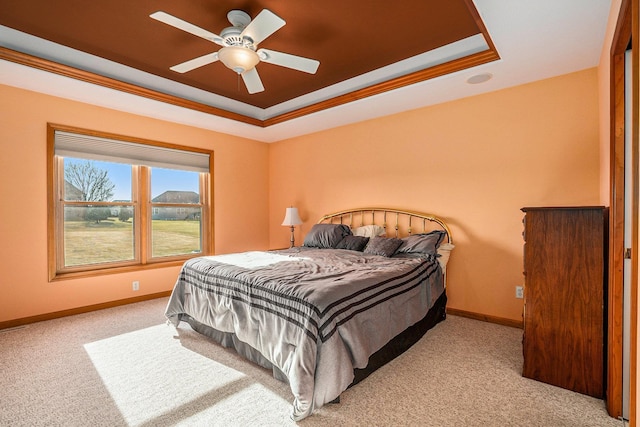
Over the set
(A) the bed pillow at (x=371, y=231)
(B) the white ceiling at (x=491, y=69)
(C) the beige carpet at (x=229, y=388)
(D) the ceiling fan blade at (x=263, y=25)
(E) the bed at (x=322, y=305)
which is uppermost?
(B) the white ceiling at (x=491, y=69)

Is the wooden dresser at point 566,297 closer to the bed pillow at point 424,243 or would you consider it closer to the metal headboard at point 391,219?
the bed pillow at point 424,243

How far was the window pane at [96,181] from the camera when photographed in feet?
12.2

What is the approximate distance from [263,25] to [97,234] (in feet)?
11.3

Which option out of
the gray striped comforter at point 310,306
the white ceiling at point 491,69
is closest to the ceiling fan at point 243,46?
the white ceiling at point 491,69

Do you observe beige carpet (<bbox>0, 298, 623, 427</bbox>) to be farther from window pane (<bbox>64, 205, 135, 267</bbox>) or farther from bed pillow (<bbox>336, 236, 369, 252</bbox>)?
bed pillow (<bbox>336, 236, 369, 252</bbox>)

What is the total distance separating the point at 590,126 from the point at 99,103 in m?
5.12

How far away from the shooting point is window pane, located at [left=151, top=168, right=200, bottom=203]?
4.40 m

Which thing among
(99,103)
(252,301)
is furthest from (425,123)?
(99,103)

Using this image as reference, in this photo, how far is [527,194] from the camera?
3107 mm

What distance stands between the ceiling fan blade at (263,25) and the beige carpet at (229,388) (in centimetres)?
239

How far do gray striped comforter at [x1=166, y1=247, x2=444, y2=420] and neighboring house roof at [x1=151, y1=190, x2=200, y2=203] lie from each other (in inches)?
70.5

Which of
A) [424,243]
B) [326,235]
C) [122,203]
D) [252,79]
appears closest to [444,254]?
[424,243]

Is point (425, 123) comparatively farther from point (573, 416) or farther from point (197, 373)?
point (197, 373)

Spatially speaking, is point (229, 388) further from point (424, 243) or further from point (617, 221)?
point (617, 221)
